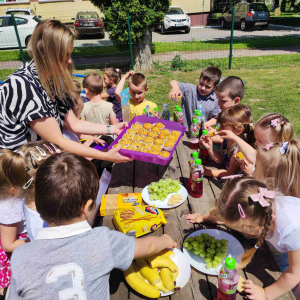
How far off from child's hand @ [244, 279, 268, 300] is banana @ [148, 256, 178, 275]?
41 cm

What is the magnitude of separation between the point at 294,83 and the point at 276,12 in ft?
92.1

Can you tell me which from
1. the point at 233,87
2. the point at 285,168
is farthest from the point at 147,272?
the point at 233,87

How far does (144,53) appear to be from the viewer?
33.1 feet

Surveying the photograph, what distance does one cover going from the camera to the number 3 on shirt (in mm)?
1203

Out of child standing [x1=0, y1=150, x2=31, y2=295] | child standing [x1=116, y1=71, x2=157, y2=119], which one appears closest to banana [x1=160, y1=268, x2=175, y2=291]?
child standing [x1=0, y1=150, x2=31, y2=295]

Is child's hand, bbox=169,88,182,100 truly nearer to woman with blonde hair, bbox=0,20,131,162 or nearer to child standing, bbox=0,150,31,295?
woman with blonde hair, bbox=0,20,131,162

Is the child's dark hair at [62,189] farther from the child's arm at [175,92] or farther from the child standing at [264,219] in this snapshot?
the child's arm at [175,92]

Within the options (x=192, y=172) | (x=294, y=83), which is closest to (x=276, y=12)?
(x=294, y=83)

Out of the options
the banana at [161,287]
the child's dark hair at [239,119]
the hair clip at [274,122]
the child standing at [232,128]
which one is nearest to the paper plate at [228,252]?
the banana at [161,287]

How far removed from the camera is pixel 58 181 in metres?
1.36

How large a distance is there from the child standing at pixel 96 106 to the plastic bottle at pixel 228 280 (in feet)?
10.8

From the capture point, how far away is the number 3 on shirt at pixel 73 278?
1203mm

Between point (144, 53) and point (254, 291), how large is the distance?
9.74 m

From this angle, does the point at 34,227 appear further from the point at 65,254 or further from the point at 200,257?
the point at 200,257
